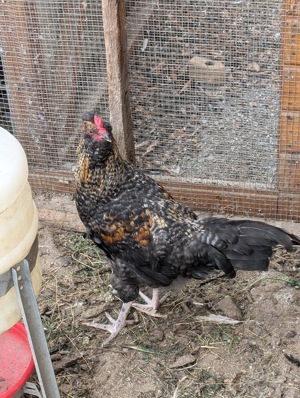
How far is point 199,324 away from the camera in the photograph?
4309 mm

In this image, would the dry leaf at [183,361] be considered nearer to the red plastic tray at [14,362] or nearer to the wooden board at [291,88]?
the red plastic tray at [14,362]

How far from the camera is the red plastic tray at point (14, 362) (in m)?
3.57

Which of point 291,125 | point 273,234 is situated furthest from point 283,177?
point 273,234

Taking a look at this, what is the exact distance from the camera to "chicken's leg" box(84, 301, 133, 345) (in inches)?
167

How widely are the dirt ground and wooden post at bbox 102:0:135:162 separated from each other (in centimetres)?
91

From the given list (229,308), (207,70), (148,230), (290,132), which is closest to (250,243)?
(148,230)

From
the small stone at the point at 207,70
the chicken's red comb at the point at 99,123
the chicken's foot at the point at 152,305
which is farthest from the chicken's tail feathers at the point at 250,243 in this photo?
the small stone at the point at 207,70

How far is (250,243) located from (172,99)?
1.92m

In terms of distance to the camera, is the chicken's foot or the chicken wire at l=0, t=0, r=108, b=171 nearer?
the chicken's foot

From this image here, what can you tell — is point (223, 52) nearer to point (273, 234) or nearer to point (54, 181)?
point (54, 181)

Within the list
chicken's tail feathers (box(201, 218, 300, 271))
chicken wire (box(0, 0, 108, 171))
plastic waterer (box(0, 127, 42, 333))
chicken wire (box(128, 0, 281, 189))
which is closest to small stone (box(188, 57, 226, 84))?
chicken wire (box(128, 0, 281, 189))

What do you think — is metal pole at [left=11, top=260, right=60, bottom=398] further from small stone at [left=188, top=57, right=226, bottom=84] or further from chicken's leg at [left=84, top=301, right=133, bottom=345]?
small stone at [left=188, top=57, right=226, bottom=84]

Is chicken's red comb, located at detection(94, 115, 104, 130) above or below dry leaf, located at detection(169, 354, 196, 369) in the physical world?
above

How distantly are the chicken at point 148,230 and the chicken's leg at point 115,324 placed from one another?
29 cm
